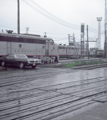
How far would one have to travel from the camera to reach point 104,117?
508 cm

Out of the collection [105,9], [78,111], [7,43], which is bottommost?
[78,111]

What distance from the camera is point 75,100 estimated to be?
6922mm

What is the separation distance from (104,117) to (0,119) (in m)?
2.71

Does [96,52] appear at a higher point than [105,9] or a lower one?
lower

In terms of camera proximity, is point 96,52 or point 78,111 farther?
point 96,52

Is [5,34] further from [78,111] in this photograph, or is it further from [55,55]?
[78,111]

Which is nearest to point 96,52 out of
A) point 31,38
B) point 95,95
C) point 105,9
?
point 105,9

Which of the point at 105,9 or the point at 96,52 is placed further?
the point at 96,52

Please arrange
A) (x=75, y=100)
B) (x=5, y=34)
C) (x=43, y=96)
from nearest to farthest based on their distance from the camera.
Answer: (x=75, y=100) < (x=43, y=96) < (x=5, y=34)

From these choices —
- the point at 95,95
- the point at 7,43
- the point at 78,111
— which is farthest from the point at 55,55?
the point at 78,111

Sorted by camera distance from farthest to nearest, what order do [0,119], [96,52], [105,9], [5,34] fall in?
[96,52]
[105,9]
[5,34]
[0,119]

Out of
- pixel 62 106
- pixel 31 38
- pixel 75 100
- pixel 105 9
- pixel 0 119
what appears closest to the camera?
pixel 0 119

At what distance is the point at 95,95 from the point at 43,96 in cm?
211

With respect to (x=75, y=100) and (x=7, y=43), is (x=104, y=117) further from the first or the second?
(x=7, y=43)
